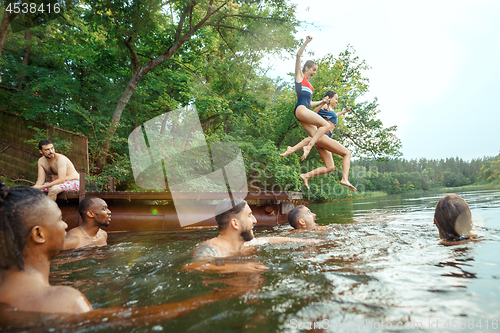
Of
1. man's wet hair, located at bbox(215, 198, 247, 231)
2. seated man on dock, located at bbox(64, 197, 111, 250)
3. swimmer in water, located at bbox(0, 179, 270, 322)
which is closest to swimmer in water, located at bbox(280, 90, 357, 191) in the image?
man's wet hair, located at bbox(215, 198, 247, 231)

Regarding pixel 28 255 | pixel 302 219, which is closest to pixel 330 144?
pixel 302 219

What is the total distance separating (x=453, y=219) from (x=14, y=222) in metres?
4.39

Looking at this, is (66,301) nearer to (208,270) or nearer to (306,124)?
(208,270)

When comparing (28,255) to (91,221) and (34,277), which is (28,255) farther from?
(91,221)

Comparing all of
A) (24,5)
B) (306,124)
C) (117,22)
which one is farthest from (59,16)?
(306,124)

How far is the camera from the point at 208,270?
9.46 feet

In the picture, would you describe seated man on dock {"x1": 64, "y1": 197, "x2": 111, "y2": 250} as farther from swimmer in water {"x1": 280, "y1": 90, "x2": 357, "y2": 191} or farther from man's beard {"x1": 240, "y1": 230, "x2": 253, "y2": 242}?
swimmer in water {"x1": 280, "y1": 90, "x2": 357, "y2": 191}

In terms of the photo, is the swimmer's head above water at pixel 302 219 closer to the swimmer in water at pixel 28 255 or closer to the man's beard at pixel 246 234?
the man's beard at pixel 246 234

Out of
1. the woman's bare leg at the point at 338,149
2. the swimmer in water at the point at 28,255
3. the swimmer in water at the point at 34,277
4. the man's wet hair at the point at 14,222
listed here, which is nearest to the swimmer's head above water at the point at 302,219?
the woman's bare leg at the point at 338,149

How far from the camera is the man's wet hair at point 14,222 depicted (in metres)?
1.64

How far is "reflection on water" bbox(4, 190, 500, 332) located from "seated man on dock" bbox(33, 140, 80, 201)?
3248mm

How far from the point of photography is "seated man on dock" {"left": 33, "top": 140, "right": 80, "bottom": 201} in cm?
636

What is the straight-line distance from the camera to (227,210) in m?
3.55

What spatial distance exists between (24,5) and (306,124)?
9227 millimetres
